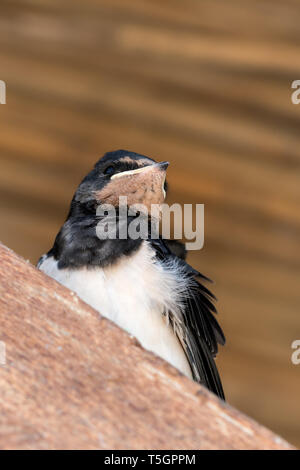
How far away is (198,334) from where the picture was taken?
4.88ft

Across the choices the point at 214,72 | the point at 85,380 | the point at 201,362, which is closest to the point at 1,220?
the point at 214,72

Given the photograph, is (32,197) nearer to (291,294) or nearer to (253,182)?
(253,182)

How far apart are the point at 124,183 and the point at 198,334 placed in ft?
1.04

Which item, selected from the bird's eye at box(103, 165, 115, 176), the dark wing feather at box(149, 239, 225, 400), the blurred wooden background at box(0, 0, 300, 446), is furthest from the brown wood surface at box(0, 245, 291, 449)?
the blurred wooden background at box(0, 0, 300, 446)

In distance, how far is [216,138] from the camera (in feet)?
7.16

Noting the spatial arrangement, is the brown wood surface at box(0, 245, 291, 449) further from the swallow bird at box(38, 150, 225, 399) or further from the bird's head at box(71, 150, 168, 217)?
the bird's head at box(71, 150, 168, 217)

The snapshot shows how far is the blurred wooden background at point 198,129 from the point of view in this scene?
6.89 ft

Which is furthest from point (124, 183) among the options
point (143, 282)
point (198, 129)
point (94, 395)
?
point (94, 395)

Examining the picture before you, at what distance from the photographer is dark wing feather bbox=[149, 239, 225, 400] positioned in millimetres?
1483

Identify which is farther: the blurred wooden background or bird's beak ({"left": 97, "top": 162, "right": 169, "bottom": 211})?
the blurred wooden background

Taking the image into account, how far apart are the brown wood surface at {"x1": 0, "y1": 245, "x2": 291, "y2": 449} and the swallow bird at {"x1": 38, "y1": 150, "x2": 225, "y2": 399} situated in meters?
0.43

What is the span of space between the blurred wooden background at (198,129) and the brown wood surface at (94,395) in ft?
4.22

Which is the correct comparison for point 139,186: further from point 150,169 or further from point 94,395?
point 94,395

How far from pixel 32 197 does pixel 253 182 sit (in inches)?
23.4
